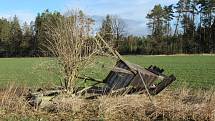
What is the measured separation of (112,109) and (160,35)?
97.7 metres

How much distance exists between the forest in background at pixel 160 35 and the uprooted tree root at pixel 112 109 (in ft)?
258

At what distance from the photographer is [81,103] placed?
1352cm

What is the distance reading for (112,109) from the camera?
12.5 metres

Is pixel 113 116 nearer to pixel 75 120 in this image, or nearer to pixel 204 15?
pixel 75 120

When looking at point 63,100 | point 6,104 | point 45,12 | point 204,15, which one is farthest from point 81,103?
point 45,12

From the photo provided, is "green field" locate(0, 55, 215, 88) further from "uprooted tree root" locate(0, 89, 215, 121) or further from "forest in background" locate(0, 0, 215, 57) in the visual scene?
"forest in background" locate(0, 0, 215, 57)

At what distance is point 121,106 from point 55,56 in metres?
3.44

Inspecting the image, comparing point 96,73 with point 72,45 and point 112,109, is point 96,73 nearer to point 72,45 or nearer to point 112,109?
point 72,45

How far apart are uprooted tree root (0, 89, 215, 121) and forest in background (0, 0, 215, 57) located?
7853 cm

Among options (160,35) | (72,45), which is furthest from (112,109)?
(160,35)

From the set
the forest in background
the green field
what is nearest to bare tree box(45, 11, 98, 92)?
the green field

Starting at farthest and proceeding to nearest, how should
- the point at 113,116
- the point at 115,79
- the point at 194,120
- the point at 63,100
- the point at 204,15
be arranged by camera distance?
the point at 204,15
the point at 115,79
the point at 63,100
the point at 113,116
the point at 194,120

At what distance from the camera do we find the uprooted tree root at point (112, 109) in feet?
38.8

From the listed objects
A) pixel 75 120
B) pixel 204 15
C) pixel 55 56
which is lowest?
pixel 75 120
